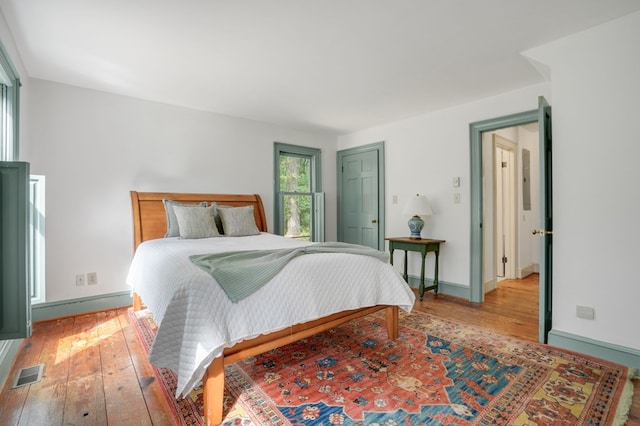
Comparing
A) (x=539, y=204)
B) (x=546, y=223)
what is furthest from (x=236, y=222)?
(x=539, y=204)

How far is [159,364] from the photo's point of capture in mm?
1532

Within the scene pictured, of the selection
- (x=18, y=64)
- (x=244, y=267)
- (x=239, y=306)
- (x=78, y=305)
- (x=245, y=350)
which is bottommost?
(x=78, y=305)

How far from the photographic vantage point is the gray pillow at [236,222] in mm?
3516

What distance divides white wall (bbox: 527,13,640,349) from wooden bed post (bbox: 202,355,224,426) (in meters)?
2.50

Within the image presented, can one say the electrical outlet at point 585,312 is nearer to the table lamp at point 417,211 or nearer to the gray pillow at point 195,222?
the table lamp at point 417,211

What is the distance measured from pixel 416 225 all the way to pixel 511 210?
192 cm

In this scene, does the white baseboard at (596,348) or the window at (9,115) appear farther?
the window at (9,115)

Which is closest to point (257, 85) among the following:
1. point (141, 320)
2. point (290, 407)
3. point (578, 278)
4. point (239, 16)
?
point (239, 16)

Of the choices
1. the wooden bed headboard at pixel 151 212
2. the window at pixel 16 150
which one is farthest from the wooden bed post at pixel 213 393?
the wooden bed headboard at pixel 151 212

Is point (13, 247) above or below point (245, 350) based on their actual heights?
above

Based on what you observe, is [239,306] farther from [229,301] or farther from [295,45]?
[295,45]

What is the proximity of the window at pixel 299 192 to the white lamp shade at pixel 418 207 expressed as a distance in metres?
1.50

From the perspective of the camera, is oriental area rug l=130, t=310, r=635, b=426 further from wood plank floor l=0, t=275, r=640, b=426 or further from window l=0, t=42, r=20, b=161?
window l=0, t=42, r=20, b=161

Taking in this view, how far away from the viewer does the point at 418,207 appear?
154 inches
